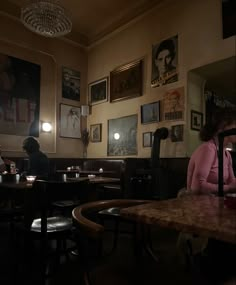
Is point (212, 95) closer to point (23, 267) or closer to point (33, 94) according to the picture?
point (33, 94)

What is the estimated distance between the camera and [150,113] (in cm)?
558

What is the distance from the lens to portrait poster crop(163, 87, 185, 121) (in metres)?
4.96

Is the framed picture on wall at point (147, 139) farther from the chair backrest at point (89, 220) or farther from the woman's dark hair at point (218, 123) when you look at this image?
the chair backrest at point (89, 220)

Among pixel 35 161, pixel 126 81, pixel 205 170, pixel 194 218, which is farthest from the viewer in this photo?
pixel 126 81

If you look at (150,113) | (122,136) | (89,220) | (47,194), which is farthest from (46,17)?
(89,220)

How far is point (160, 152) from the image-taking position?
5.32 m

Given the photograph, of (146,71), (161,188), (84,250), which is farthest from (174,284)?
(146,71)

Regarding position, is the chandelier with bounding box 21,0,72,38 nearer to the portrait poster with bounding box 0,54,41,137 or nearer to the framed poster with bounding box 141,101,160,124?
the portrait poster with bounding box 0,54,41,137

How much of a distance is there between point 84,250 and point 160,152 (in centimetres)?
445

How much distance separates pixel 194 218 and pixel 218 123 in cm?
143

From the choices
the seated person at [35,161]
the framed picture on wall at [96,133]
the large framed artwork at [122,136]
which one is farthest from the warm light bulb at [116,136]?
the seated person at [35,161]

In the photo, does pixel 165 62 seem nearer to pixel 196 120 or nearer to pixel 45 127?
pixel 196 120

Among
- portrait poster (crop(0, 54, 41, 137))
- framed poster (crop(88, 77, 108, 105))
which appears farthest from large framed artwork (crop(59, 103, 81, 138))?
portrait poster (crop(0, 54, 41, 137))

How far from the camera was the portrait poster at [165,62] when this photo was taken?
16.9ft
